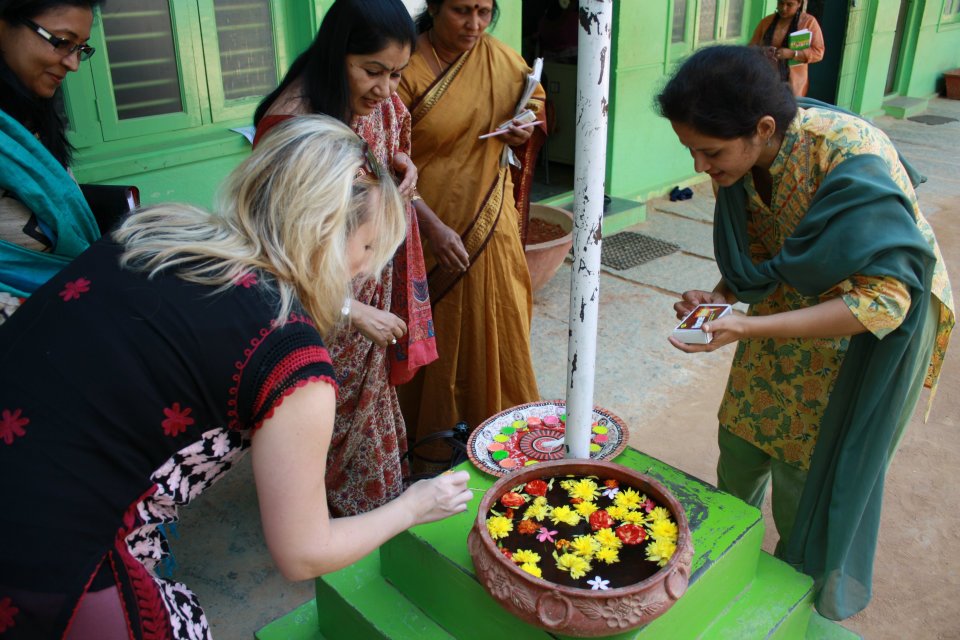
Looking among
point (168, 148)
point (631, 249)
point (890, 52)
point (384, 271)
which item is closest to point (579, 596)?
point (384, 271)

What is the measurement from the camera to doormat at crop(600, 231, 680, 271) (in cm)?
511

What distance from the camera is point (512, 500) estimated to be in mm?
1695

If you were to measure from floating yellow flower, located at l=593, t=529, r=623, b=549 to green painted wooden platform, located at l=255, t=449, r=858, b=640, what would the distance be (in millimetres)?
161

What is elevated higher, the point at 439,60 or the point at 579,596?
the point at 439,60

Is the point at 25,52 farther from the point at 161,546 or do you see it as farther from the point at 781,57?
the point at 781,57

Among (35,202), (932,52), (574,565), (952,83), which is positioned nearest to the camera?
(574,565)

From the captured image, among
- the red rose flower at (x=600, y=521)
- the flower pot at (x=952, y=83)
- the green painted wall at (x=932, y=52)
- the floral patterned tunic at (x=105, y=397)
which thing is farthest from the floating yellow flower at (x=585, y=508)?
the flower pot at (x=952, y=83)

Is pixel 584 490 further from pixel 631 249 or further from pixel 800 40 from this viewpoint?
pixel 800 40

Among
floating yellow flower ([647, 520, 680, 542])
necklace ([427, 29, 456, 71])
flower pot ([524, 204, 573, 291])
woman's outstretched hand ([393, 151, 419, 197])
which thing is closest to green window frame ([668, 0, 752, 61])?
flower pot ([524, 204, 573, 291])

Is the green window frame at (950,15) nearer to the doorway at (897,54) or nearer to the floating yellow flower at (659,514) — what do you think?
the doorway at (897,54)

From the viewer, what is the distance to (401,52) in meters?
2.17

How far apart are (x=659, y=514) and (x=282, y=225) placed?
3.07ft

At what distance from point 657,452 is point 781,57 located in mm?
4271

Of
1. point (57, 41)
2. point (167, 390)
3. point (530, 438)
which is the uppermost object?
point (57, 41)
